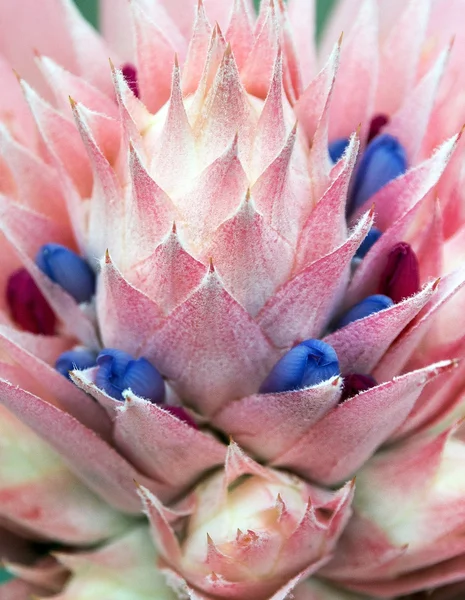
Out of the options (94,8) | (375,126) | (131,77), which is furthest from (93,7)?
(375,126)

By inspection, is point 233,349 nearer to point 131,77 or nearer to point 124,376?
point 124,376

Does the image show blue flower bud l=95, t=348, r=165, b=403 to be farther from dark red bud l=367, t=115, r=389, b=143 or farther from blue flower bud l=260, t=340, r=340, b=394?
dark red bud l=367, t=115, r=389, b=143

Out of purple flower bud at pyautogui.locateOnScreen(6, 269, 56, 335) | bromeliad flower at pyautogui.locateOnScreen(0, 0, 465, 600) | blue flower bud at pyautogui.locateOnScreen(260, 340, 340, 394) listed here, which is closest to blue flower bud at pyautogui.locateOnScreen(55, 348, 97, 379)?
bromeliad flower at pyautogui.locateOnScreen(0, 0, 465, 600)

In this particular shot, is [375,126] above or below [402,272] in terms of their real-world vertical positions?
above

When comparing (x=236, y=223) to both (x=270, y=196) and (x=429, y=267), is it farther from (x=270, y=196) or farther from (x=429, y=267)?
(x=429, y=267)

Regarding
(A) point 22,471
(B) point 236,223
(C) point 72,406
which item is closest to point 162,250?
(B) point 236,223

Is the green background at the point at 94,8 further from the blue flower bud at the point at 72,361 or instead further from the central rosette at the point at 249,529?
the central rosette at the point at 249,529

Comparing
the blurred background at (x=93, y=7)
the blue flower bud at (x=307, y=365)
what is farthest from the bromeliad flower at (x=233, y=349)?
the blurred background at (x=93, y=7)
